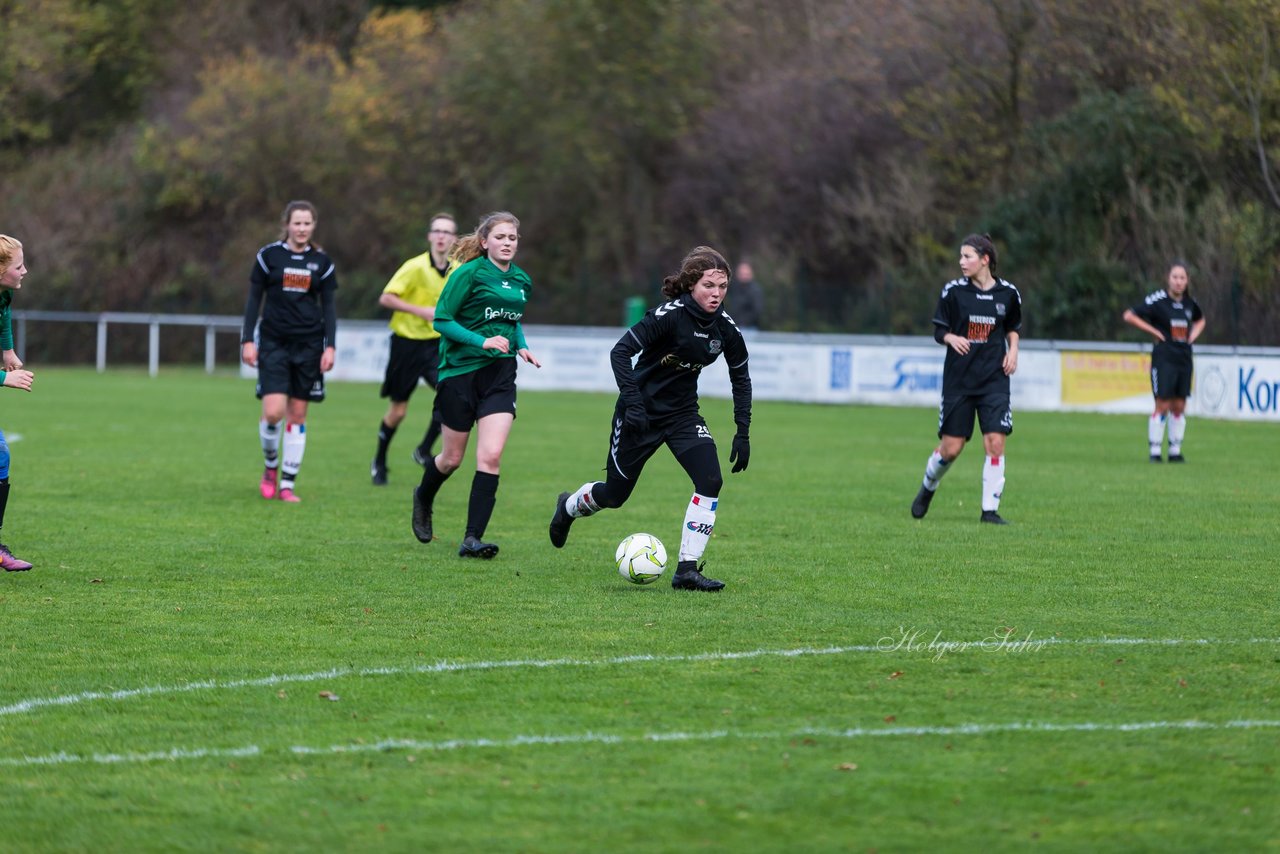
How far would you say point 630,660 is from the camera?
656cm

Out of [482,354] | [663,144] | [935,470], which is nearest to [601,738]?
[482,354]

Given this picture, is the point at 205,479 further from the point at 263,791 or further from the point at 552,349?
the point at 552,349

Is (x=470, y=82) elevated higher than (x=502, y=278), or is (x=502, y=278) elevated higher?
(x=470, y=82)

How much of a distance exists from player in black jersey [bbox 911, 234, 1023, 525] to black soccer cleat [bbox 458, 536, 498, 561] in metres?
3.50

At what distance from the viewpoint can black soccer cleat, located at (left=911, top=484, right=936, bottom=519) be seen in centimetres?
1170

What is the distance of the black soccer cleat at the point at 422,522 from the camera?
10.1 metres

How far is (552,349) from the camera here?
31719 mm

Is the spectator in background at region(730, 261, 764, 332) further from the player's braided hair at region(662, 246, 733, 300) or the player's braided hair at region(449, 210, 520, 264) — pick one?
the player's braided hair at region(662, 246, 733, 300)

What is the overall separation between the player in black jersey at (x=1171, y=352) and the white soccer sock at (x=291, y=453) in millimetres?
8808

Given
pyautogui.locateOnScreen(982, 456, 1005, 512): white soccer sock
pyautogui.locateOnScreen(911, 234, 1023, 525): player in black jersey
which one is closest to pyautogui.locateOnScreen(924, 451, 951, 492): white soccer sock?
pyautogui.locateOnScreen(911, 234, 1023, 525): player in black jersey

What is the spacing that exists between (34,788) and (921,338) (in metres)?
24.6

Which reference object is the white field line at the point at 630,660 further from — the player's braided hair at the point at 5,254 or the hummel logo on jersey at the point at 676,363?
the player's braided hair at the point at 5,254

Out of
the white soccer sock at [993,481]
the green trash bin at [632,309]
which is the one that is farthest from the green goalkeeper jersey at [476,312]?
the green trash bin at [632,309]

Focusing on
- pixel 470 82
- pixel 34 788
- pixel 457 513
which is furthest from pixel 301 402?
pixel 470 82
